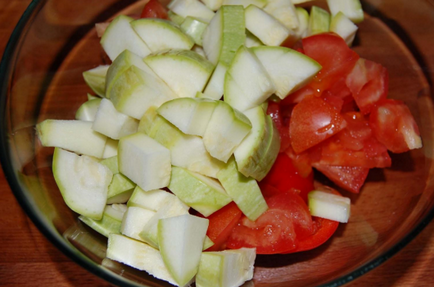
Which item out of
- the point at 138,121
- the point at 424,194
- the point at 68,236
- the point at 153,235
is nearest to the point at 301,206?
the point at 424,194

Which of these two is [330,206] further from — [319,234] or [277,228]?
[277,228]

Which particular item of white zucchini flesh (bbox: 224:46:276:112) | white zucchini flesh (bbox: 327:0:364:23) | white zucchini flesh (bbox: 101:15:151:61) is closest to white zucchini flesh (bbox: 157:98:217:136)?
white zucchini flesh (bbox: 224:46:276:112)

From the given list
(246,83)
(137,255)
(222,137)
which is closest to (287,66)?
(246,83)

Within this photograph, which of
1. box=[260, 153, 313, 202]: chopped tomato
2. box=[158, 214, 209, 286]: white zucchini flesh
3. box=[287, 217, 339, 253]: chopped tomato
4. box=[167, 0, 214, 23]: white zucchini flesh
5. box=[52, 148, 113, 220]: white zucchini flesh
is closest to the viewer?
box=[158, 214, 209, 286]: white zucchini flesh

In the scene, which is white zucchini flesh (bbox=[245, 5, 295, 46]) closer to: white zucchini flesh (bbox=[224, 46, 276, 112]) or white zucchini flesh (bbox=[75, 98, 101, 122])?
white zucchini flesh (bbox=[224, 46, 276, 112])

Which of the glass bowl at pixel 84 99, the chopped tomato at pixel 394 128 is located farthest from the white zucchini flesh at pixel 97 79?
the chopped tomato at pixel 394 128

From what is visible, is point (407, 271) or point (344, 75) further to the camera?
point (344, 75)

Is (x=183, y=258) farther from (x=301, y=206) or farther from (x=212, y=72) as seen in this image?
(x=212, y=72)
